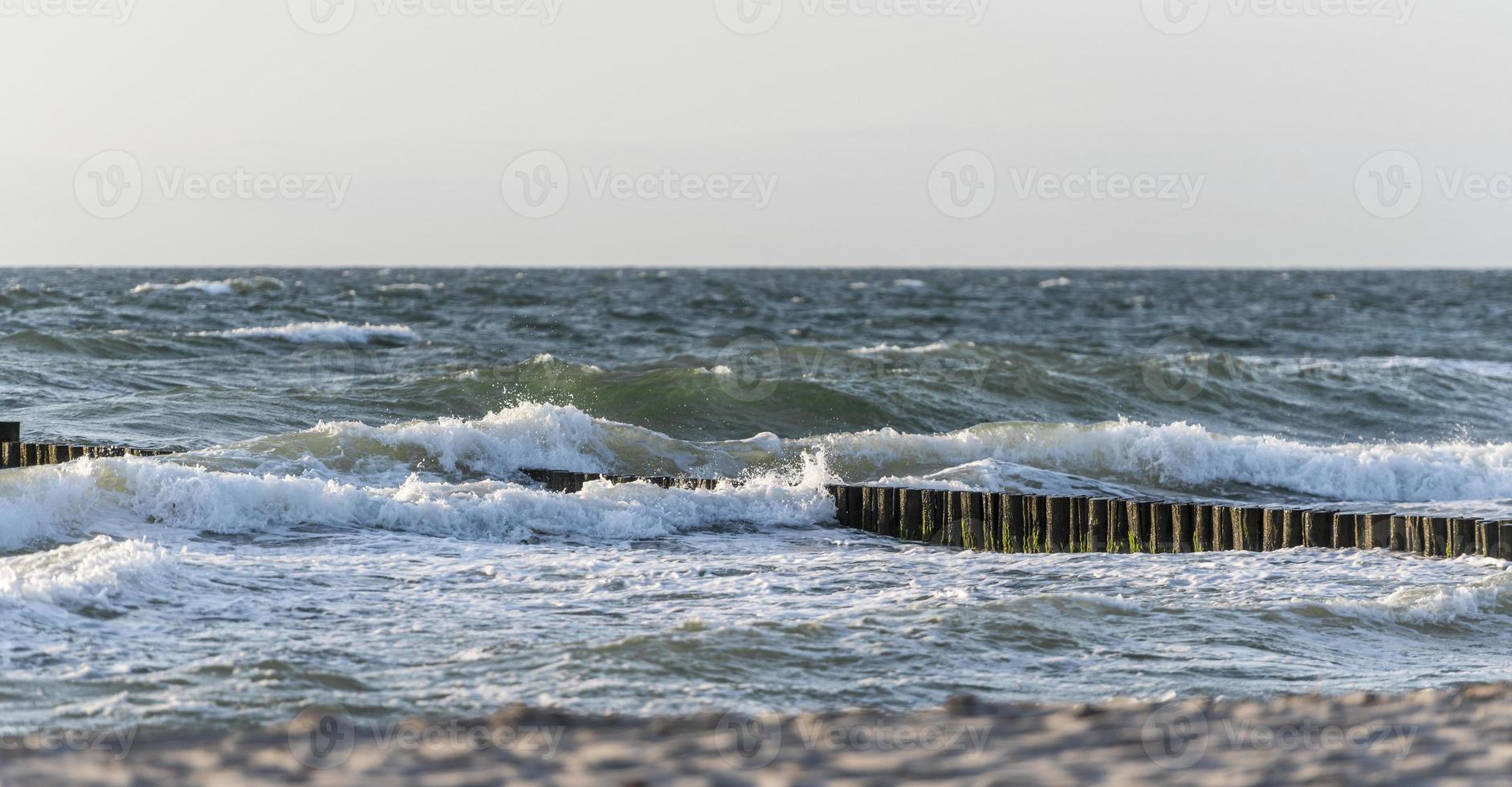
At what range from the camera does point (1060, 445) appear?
1562 cm

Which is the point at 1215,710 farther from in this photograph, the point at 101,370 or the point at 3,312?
the point at 3,312

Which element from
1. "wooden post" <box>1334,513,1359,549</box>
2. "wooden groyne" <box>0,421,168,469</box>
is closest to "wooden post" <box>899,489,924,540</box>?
"wooden post" <box>1334,513,1359,549</box>

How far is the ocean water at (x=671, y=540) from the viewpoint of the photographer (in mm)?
6051

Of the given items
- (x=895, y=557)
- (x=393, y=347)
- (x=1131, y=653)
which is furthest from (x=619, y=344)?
(x=1131, y=653)

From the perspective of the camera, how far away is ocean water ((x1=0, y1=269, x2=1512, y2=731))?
6.05m

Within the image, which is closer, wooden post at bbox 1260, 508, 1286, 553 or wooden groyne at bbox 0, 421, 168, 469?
wooden post at bbox 1260, 508, 1286, 553

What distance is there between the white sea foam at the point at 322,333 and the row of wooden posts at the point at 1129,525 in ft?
62.8

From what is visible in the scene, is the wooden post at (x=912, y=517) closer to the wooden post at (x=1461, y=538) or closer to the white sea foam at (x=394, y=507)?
the white sea foam at (x=394, y=507)

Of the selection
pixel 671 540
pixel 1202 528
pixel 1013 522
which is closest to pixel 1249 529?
pixel 1202 528

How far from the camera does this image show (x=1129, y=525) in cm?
1051

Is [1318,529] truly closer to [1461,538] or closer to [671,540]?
[1461,538]

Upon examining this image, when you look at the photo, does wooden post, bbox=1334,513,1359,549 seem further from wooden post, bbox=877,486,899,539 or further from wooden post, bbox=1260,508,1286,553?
wooden post, bbox=877,486,899,539

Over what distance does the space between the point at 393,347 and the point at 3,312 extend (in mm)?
10707

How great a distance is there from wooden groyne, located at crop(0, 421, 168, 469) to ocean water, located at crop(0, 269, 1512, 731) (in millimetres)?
896
